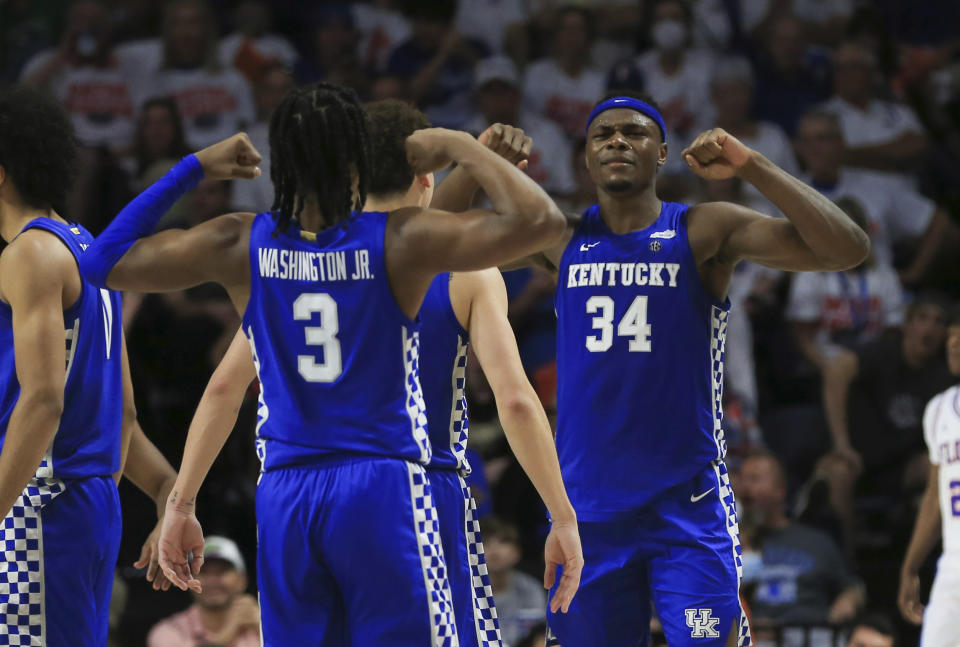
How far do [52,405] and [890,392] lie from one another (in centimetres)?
746

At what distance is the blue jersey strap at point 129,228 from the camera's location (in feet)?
13.2

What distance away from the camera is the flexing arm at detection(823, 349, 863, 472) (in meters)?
10.0

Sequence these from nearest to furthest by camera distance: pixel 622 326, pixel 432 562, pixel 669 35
Result: pixel 432 562 < pixel 622 326 < pixel 669 35

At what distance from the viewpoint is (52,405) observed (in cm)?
441

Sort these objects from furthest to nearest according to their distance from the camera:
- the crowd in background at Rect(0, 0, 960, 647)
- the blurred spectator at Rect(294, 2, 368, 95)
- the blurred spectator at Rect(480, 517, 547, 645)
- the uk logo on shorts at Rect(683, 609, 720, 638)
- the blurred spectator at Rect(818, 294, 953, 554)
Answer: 1. the blurred spectator at Rect(294, 2, 368, 95)
2. the blurred spectator at Rect(818, 294, 953, 554)
3. the crowd in background at Rect(0, 0, 960, 647)
4. the blurred spectator at Rect(480, 517, 547, 645)
5. the uk logo on shorts at Rect(683, 609, 720, 638)

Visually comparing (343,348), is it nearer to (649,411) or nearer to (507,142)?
(507,142)

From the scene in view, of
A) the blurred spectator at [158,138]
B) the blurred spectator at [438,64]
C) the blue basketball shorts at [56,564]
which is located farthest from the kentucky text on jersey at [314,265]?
the blurred spectator at [438,64]

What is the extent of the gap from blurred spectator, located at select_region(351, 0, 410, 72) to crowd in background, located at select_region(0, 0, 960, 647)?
0.02 meters

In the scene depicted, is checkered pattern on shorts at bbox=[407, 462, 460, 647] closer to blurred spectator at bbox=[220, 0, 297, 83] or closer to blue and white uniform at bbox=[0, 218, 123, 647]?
blue and white uniform at bbox=[0, 218, 123, 647]

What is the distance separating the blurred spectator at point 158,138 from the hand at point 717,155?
616 centimetres

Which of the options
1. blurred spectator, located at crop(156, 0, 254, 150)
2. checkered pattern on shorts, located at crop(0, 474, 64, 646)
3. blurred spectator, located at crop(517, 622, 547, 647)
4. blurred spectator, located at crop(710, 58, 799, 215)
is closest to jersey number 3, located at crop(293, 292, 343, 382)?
checkered pattern on shorts, located at crop(0, 474, 64, 646)

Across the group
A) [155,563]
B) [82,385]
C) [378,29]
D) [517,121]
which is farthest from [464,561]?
[378,29]

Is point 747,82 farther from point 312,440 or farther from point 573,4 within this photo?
point 312,440

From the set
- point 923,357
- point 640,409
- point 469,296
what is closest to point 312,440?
point 469,296
